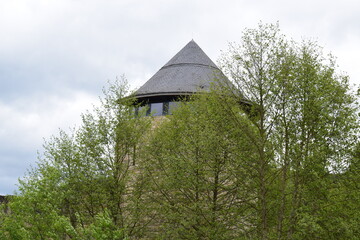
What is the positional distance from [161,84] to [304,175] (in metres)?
20.7

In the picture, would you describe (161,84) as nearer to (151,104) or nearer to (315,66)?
(151,104)

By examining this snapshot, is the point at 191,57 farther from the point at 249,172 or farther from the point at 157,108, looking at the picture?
the point at 249,172

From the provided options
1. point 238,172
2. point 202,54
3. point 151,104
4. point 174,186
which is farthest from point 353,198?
point 202,54

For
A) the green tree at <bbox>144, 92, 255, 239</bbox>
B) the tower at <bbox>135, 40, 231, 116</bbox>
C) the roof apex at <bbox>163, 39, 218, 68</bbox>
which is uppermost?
the roof apex at <bbox>163, 39, 218, 68</bbox>

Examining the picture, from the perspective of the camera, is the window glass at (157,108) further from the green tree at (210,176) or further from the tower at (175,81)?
the green tree at (210,176)

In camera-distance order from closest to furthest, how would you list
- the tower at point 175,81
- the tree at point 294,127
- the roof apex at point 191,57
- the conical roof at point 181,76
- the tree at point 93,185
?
1. the tree at point 294,127
2. the tree at point 93,185
3. the tower at point 175,81
4. the conical roof at point 181,76
5. the roof apex at point 191,57

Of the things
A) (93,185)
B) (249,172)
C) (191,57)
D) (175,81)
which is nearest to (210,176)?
(249,172)

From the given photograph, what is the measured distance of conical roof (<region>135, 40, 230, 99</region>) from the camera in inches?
1374

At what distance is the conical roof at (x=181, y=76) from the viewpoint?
34.9m

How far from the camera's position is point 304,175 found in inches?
679

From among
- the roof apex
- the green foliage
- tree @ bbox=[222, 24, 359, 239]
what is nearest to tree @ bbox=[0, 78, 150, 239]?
the green foliage

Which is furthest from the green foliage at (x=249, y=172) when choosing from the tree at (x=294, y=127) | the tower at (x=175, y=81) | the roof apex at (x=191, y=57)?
the roof apex at (x=191, y=57)

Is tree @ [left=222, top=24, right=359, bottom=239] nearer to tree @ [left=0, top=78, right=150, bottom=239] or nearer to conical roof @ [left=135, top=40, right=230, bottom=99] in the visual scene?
tree @ [left=0, top=78, right=150, bottom=239]

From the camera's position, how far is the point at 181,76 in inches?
1460
